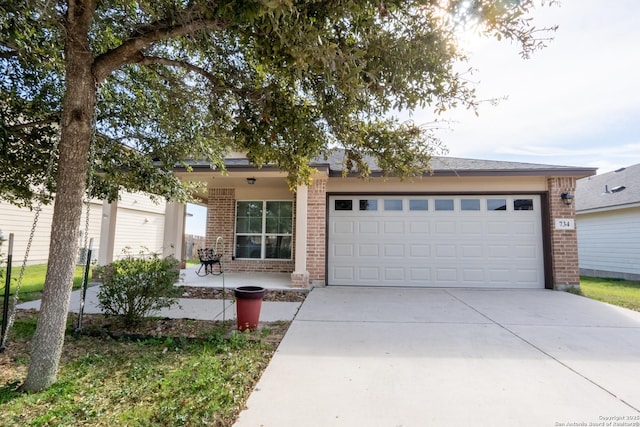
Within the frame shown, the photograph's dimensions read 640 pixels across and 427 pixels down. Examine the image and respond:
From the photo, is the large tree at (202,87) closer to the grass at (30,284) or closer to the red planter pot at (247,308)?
the red planter pot at (247,308)

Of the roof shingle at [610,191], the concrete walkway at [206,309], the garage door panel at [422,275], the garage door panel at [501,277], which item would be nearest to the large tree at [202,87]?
the concrete walkway at [206,309]

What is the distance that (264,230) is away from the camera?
10.6 meters

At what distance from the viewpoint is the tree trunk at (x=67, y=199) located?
112 inches

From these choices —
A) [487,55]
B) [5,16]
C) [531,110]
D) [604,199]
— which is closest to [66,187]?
[5,16]

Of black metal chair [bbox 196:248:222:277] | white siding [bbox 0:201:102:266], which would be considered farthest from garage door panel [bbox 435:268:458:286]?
white siding [bbox 0:201:102:266]

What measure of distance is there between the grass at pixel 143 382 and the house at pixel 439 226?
4234 mm

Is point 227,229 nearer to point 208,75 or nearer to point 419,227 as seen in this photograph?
point 419,227

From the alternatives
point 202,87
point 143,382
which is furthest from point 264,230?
point 143,382

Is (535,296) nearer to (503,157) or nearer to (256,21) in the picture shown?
(503,157)

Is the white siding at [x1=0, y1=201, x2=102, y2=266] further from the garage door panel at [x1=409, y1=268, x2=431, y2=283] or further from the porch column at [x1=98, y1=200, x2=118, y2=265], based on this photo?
the garage door panel at [x1=409, y1=268, x2=431, y2=283]

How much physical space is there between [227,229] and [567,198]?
384 inches

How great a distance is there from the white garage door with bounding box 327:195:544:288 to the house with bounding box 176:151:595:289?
0.09 feet

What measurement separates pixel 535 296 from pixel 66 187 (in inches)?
343

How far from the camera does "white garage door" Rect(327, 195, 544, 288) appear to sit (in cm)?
841
